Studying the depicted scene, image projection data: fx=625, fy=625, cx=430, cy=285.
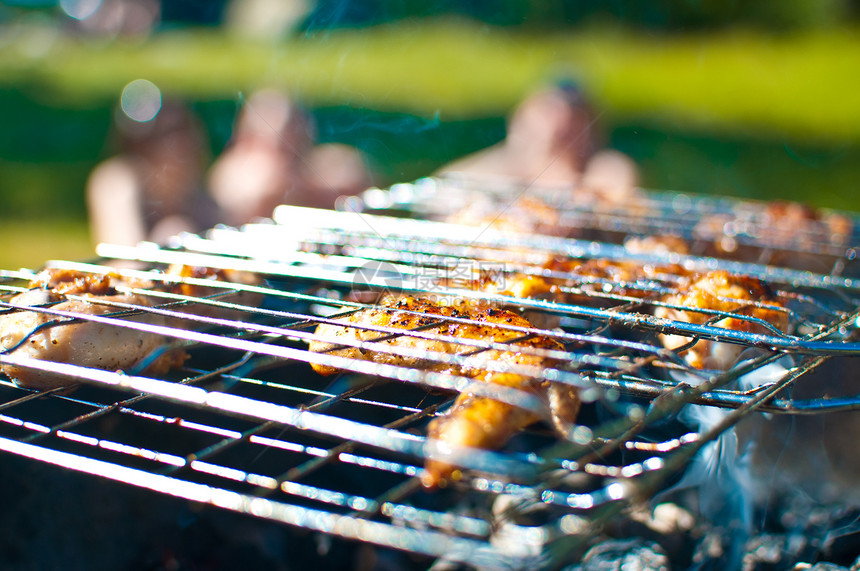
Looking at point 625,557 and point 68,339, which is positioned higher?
point 68,339

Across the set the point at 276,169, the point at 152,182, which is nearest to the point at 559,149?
the point at 276,169

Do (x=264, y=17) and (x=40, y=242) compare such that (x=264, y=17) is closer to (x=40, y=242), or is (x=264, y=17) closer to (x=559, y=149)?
(x=40, y=242)

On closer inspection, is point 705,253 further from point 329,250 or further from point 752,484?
point 329,250

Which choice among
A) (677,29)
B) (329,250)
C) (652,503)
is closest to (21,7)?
(677,29)

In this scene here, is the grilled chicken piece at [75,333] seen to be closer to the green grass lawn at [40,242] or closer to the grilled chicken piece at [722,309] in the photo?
the grilled chicken piece at [722,309]

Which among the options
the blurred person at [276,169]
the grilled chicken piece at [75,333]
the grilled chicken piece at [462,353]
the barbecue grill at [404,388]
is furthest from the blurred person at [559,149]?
the grilled chicken piece at [75,333]

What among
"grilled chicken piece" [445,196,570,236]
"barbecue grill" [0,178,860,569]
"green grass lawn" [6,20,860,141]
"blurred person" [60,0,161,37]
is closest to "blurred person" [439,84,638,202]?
"barbecue grill" [0,178,860,569]
